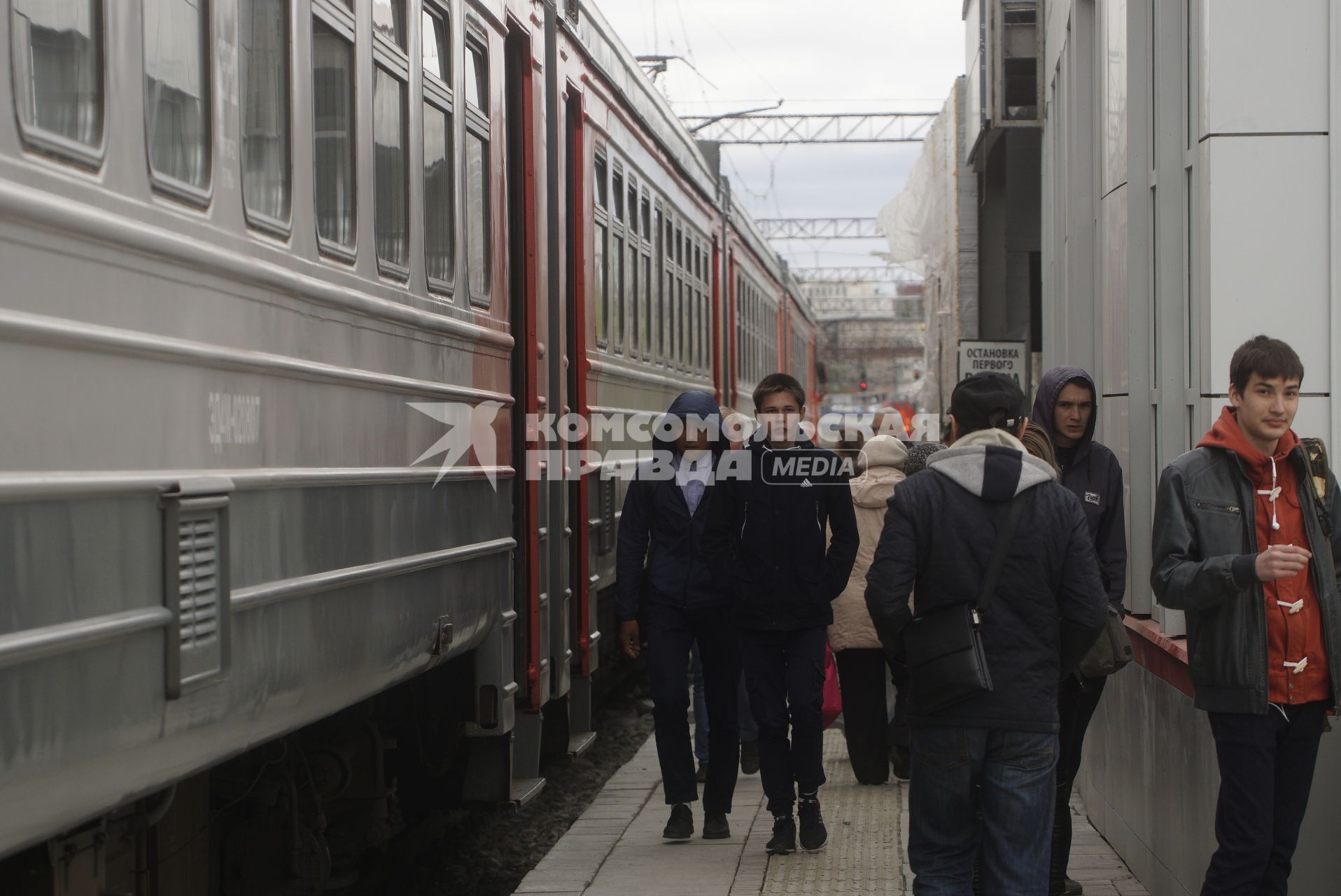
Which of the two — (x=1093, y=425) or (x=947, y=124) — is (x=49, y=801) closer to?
(x=1093, y=425)

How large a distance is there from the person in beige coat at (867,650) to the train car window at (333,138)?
143 inches

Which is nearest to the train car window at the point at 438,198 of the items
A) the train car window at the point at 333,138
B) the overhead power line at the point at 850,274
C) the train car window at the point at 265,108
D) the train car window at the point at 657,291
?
the train car window at the point at 333,138

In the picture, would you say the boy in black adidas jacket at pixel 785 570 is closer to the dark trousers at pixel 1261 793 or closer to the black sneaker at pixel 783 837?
the black sneaker at pixel 783 837

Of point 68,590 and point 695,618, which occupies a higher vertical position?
point 68,590

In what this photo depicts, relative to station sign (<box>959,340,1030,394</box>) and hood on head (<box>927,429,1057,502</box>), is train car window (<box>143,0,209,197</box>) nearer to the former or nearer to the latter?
hood on head (<box>927,429,1057,502</box>)

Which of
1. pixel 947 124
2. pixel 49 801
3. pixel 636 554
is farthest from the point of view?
pixel 947 124

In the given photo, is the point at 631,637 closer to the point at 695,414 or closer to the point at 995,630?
the point at 695,414

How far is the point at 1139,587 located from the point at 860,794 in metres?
2.11

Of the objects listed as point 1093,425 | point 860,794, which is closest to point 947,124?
point 860,794

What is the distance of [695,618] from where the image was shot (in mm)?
7023

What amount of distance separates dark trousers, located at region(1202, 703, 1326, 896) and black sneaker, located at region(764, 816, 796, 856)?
2332 millimetres

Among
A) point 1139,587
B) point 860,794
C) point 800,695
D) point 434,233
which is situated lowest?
point 860,794

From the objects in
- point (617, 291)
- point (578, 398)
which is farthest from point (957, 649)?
point (617, 291)

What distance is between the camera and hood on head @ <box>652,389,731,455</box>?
6.99 metres
